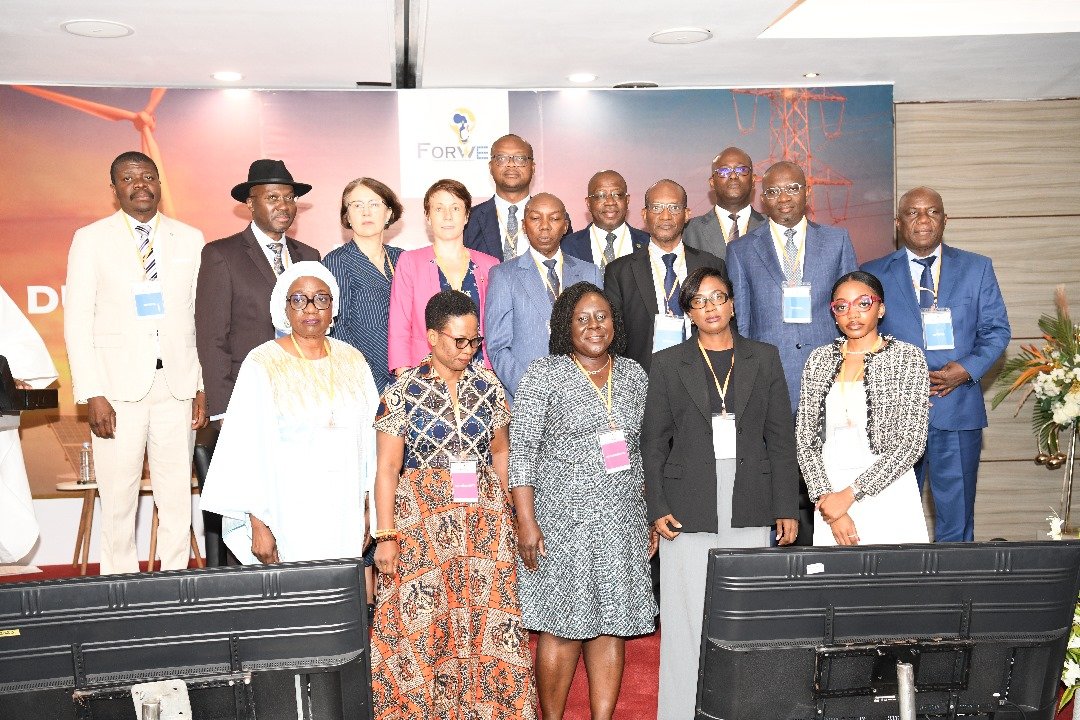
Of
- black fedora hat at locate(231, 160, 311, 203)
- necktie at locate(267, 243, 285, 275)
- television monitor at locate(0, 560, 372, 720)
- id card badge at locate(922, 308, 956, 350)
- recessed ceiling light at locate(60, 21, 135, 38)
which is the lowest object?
television monitor at locate(0, 560, 372, 720)

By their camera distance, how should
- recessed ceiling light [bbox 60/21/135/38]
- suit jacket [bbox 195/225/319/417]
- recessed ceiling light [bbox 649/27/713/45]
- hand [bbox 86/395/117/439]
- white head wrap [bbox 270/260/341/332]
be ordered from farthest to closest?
recessed ceiling light [bbox 649/27/713/45], recessed ceiling light [bbox 60/21/135/38], hand [bbox 86/395/117/439], suit jacket [bbox 195/225/319/417], white head wrap [bbox 270/260/341/332]

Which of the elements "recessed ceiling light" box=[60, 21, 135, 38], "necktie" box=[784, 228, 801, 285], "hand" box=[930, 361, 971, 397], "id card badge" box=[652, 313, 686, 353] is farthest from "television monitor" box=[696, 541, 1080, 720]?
"recessed ceiling light" box=[60, 21, 135, 38]

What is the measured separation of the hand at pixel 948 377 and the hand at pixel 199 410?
12.1 ft

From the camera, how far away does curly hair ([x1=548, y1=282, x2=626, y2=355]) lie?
3801mm

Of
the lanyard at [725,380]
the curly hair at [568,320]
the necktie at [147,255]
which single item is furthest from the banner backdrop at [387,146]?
the lanyard at [725,380]

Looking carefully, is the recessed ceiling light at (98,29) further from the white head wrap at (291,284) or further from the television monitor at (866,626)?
the television monitor at (866,626)

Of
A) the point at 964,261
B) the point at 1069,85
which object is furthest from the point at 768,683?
the point at 1069,85

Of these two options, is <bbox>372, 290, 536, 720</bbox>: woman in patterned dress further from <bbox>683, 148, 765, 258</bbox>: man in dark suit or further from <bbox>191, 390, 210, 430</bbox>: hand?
<bbox>683, 148, 765, 258</bbox>: man in dark suit

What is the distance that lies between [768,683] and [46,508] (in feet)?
20.6

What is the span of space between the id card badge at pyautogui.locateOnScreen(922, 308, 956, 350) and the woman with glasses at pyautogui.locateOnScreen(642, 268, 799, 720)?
158 cm

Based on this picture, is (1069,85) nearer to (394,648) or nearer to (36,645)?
(394,648)

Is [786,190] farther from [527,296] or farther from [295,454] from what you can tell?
[295,454]

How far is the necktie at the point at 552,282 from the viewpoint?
4668 millimetres

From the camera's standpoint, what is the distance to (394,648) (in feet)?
11.6
